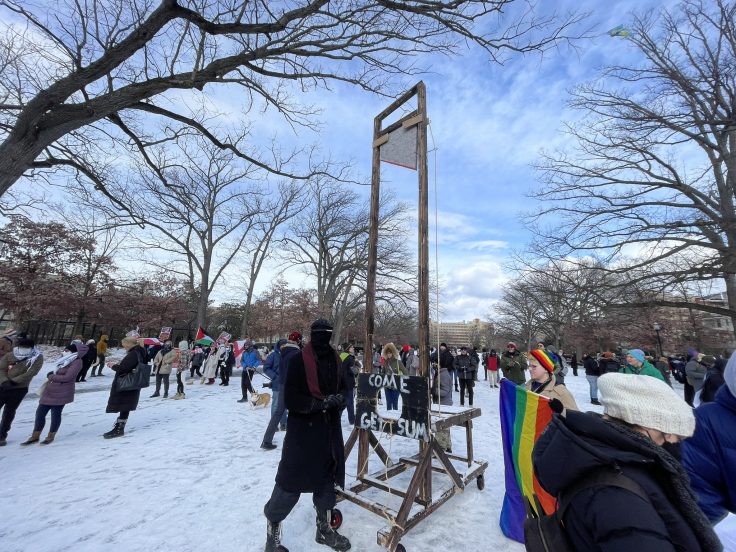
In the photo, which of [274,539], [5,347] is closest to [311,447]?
[274,539]

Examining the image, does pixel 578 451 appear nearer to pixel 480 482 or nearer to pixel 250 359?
pixel 480 482

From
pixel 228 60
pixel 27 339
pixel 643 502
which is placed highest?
pixel 228 60

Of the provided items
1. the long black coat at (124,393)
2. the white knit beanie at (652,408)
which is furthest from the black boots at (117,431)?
the white knit beanie at (652,408)

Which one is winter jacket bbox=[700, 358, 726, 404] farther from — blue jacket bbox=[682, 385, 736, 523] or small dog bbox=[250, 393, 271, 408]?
small dog bbox=[250, 393, 271, 408]

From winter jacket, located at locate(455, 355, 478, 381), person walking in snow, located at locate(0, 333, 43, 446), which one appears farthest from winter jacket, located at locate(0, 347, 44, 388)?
winter jacket, located at locate(455, 355, 478, 381)

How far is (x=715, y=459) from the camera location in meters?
1.95

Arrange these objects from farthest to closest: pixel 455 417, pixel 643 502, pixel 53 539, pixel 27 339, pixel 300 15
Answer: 1. pixel 27 339
2. pixel 300 15
3. pixel 455 417
4. pixel 53 539
5. pixel 643 502

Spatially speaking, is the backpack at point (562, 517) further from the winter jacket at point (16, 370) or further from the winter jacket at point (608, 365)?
the winter jacket at point (608, 365)

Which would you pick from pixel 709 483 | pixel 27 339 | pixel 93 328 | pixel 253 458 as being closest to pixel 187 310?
pixel 93 328

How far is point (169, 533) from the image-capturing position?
10.4 ft

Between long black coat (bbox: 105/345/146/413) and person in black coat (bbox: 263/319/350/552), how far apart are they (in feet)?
16.2

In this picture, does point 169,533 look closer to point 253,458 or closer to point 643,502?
point 253,458

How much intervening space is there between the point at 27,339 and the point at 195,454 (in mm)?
3568

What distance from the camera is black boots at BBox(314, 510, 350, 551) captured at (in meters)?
2.94
